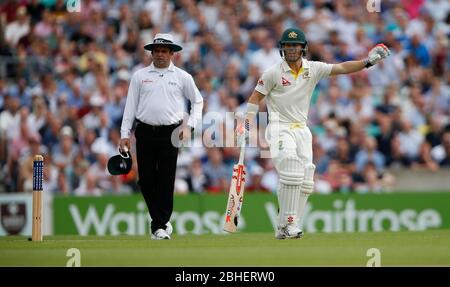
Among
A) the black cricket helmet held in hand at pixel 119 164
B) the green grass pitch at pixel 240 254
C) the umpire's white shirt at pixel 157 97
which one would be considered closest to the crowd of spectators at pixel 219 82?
the black cricket helmet held in hand at pixel 119 164

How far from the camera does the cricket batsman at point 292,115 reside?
13305 millimetres

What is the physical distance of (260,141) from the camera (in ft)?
65.9

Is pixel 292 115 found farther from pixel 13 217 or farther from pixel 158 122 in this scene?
pixel 13 217

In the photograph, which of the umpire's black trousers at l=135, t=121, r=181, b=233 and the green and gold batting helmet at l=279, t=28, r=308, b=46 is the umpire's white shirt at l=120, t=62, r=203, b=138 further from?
the green and gold batting helmet at l=279, t=28, r=308, b=46

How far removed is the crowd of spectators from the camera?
68.8 feet

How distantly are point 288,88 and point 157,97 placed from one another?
155cm

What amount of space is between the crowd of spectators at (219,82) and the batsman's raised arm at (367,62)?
7.26m

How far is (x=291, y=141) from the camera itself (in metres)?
13.4

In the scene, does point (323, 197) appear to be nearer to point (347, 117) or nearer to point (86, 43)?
point (347, 117)

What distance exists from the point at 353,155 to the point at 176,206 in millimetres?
3473

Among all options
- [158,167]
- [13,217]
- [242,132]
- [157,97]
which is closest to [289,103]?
[242,132]

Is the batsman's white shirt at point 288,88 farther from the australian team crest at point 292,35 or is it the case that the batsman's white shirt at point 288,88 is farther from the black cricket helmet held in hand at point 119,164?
the black cricket helmet held in hand at point 119,164
